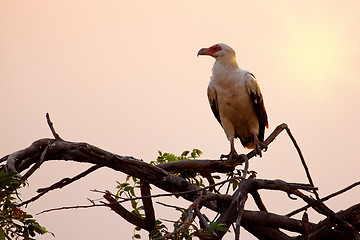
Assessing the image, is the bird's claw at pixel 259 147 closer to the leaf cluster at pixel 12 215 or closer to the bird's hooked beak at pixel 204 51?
the bird's hooked beak at pixel 204 51

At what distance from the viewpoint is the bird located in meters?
5.25

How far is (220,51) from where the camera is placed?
5480 mm

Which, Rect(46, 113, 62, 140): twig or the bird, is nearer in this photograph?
Rect(46, 113, 62, 140): twig

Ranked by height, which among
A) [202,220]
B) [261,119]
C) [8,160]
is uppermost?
[261,119]

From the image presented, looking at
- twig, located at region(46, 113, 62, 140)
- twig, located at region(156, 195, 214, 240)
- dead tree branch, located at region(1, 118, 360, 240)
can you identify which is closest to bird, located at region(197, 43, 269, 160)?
dead tree branch, located at region(1, 118, 360, 240)

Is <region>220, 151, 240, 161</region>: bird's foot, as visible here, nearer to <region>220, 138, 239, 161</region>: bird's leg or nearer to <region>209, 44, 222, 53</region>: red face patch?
<region>220, 138, 239, 161</region>: bird's leg

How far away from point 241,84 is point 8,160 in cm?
275

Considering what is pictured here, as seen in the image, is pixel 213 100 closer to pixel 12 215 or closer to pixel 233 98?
pixel 233 98

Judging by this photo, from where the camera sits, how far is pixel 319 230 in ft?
13.2

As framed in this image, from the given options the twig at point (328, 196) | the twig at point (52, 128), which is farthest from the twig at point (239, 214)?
the twig at point (52, 128)

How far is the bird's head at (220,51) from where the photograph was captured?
546 cm

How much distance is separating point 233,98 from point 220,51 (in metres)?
0.58

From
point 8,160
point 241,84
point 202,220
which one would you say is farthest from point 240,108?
point 8,160

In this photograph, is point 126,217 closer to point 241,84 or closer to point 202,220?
point 202,220
